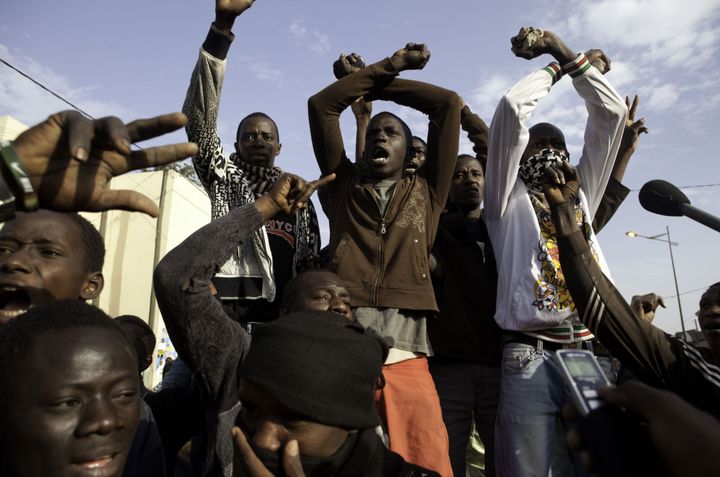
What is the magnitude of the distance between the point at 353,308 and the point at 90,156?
5.62 feet

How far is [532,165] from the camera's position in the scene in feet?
11.4

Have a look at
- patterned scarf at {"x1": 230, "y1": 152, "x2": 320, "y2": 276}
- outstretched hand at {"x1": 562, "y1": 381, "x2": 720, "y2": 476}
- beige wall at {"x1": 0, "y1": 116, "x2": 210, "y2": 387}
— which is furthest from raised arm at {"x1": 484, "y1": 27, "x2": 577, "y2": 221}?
beige wall at {"x1": 0, "y1": 116, "x2": 210, "y2": 387}

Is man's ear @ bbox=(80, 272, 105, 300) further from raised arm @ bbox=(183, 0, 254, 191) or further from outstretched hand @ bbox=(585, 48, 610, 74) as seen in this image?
outstretched hand @ bbox=(585, 48, 610, 74)

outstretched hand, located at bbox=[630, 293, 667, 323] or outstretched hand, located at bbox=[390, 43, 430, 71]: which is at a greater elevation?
outstretched hand, located at bbox=[390, 43, 430, 71]

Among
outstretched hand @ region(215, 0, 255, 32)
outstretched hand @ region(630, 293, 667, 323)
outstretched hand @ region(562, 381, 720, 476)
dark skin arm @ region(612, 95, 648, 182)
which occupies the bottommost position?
outstretched hand @ region(562, 381, 720, 476)

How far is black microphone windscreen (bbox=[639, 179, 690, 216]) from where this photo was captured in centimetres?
300

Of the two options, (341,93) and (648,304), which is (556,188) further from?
(648,304)

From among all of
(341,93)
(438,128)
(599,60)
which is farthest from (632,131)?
(341,93)

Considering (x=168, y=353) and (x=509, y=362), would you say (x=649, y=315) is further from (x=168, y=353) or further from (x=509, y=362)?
(x=168, y=353)

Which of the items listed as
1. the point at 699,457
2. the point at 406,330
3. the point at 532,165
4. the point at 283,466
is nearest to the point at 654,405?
the point at 699,457

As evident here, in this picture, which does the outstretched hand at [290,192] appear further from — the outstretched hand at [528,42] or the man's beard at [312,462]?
the outstretched hand at [528,42]

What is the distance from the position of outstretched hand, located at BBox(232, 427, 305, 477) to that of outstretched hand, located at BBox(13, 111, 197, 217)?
0.77 metres

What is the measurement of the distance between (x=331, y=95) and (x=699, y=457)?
112 inches

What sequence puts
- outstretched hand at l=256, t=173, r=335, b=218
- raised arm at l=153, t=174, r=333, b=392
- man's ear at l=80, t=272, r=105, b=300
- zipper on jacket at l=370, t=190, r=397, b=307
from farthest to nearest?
zipper on jacket at l=370, t=190, r=397, b=307 → outstretched hand at l=256, t=173, r=335, b=218 → man's ear at l=80, t=272, r=105, b=300 → raised arm at l=153, t=174, r=333, b=392
